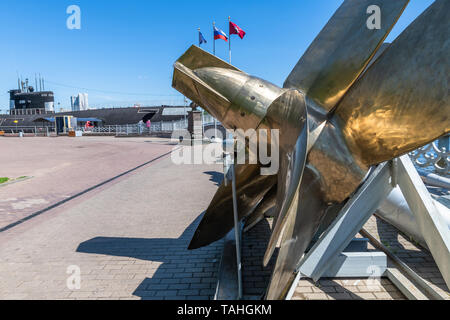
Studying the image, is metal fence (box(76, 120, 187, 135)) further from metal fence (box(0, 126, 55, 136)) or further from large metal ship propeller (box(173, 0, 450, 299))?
large metal ship propeller (box(173, 0, 450, 299))

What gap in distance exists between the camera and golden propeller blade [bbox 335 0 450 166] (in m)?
2.26

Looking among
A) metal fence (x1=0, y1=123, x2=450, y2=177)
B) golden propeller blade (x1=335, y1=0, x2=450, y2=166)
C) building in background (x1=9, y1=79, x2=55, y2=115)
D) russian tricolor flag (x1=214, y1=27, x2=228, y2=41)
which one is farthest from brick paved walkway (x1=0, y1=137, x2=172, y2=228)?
building in background (x1=9, y1=79, x2=55, y2=115)

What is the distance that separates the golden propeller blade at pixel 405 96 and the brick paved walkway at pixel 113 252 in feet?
9.40

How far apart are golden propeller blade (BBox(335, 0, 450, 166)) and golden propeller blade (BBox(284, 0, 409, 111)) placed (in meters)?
0.17

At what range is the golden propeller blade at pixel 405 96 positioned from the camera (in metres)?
2.26

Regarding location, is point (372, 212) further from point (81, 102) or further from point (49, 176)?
point (81, 102)

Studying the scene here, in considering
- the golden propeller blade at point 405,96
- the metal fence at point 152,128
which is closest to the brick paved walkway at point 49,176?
the golden propeller blade at point 405,96

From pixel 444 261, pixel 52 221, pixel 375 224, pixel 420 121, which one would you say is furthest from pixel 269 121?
pixel 52 221

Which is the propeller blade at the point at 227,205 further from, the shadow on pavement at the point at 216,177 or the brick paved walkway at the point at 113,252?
the shadow on pavement at the point at 216,177

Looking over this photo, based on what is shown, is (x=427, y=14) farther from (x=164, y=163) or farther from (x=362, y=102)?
(x=164, y=163)

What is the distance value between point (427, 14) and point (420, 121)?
897 millimetres

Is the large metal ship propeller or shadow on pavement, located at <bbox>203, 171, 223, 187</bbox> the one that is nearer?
the large metal ship propeller

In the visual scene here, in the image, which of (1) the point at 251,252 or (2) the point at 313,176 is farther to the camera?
(1) the point at 251,252
